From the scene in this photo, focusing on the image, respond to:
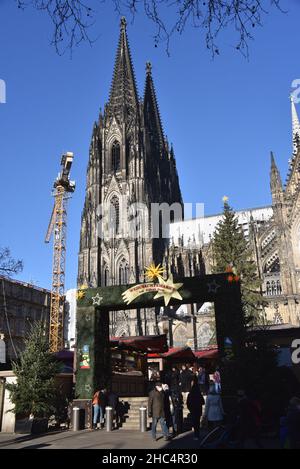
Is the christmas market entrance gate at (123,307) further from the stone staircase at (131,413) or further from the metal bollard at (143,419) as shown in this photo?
the metal bollard at (143,419)

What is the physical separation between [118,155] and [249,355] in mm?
53965

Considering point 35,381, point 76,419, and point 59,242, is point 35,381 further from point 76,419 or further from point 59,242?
point 59,242

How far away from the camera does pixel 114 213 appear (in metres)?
61.1

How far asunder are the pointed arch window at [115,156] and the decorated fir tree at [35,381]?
5027cm

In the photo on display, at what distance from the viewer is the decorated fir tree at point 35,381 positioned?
47.8ft

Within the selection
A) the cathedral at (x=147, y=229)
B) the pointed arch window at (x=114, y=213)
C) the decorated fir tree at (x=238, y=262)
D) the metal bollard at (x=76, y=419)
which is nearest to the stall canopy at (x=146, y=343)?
the metal bollard at (x=76, y=419)

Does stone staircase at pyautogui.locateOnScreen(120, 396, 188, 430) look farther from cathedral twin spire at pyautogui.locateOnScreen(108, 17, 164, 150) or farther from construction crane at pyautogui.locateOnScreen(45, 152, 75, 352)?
cathedral twin spire at pyautogui.locateOnScreen(108, 17, 164, 150)

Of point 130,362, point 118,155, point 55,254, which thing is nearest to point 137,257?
point 55,254

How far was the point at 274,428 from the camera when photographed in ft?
40.3

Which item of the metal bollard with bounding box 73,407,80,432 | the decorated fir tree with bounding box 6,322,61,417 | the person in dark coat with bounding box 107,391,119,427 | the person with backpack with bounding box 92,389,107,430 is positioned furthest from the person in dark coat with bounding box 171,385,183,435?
the decorated fir tree with bounding box 6,322,61,417

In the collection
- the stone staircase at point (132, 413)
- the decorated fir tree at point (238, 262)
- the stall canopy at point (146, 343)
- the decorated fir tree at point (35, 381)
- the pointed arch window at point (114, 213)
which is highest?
the pointed arch window at point (114, 213)

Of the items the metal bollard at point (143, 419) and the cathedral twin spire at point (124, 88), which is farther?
the cathedral twin spire at point (124, 88)

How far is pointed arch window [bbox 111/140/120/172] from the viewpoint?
64.5 metres

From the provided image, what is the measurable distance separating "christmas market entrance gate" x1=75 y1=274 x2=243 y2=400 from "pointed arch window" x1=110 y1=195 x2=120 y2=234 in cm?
4271
